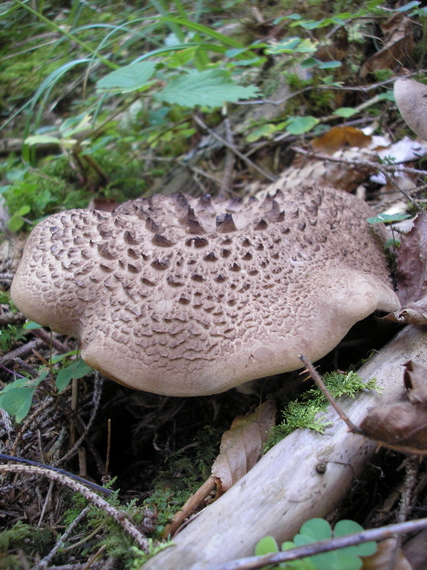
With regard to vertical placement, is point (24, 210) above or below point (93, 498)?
above

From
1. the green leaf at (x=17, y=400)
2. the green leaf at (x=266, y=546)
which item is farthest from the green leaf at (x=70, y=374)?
the green leaf at (x=266, y=546)

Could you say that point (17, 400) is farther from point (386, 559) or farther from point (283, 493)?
point (386, 559)

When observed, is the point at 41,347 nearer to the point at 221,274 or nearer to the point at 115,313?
the point at 115,313

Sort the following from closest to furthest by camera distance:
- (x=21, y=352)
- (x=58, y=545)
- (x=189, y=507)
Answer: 1. (x=58, y=545)
2. (x=189, y=507)
3. (x=21, y=352)

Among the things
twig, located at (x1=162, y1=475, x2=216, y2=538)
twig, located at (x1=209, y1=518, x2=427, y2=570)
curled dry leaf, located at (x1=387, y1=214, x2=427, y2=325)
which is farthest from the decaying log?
curled dry leaf, located at (x1=387, y1=214, x2=427, y2=325)

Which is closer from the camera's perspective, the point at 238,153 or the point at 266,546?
the point at 266,546

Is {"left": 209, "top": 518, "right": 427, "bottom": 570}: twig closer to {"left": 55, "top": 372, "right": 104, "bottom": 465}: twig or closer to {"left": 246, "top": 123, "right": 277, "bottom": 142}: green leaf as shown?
{"left": 55, "top": 372, "right": 104, "bottom": 465}: twig

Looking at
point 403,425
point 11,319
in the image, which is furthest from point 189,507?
point 11,319
